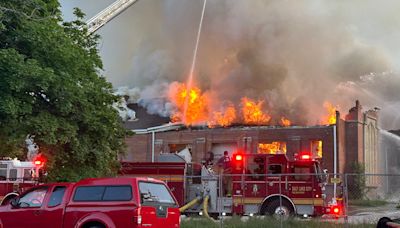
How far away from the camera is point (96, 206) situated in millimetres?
11430

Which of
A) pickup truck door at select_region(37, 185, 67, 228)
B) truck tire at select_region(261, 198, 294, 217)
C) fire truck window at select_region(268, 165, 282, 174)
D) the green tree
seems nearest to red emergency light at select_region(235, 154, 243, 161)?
fire truck window at select_region(268, 165, 282, 174)

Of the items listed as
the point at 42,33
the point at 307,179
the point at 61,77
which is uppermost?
the point at 42,33

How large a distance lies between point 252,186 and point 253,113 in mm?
30974

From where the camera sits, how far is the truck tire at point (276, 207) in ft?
62.1

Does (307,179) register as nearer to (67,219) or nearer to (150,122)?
(67,219)

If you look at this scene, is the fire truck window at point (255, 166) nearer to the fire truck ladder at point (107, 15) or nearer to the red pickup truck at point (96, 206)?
the red pickup truck at point (96, 206)

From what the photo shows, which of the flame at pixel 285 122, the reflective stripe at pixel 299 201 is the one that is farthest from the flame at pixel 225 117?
the reflective stripe at pixel 299 201

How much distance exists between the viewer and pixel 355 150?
133 feet

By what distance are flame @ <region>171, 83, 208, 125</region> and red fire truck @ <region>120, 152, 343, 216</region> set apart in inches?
1175

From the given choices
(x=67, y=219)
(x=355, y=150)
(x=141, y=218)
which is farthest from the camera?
(x=355, y=150)

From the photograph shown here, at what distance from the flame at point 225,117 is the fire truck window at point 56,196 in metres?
37.7

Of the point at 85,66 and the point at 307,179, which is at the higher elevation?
the point at 85,66

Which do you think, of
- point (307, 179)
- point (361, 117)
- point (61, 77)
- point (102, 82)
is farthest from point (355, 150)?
point (61, 77)

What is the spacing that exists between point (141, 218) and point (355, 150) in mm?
32550
